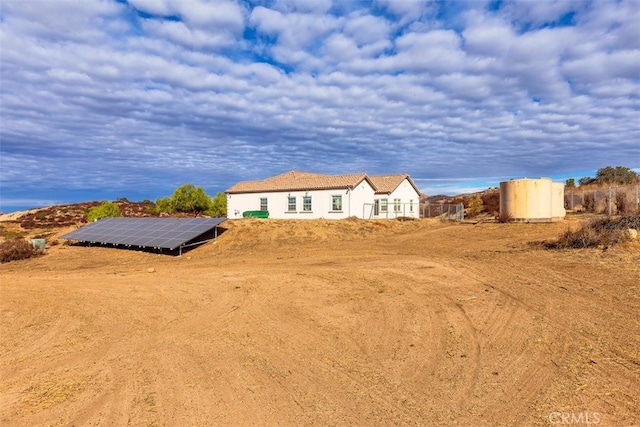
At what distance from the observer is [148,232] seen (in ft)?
70.3

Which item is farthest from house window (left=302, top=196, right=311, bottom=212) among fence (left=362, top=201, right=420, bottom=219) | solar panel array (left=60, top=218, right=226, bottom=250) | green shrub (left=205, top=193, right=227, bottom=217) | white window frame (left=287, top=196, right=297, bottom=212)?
solar panel array (left=60, top=218, right=226, bottom=250)

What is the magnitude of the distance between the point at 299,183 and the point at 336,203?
4386mm

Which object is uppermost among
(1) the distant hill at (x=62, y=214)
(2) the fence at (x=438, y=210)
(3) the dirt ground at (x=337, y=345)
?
(1) the distant hill at (x=62, y=214)

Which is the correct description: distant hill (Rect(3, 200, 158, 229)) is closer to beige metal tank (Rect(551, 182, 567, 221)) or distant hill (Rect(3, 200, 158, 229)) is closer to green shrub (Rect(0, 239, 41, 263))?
green shrub (Rect(0, 239, 41, 263))

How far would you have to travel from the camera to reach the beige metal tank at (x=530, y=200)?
26453 mm

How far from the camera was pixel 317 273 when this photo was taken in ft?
39.2

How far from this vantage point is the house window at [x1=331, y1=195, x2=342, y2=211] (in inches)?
1321

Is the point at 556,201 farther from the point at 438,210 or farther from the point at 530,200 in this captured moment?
the point at 438,210

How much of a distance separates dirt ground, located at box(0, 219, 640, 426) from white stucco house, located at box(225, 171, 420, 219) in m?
21.0

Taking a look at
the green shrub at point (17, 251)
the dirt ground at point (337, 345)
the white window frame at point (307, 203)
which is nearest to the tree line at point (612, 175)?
the white window frame at point (307, 203)

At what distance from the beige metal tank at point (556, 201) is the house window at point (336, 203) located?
47.2 ft

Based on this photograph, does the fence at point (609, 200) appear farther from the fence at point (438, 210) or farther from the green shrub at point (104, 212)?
the green shrub at point (104, 212)

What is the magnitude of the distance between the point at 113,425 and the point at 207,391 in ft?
3.11

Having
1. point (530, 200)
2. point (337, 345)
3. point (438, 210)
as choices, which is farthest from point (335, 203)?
point (337, 345)
